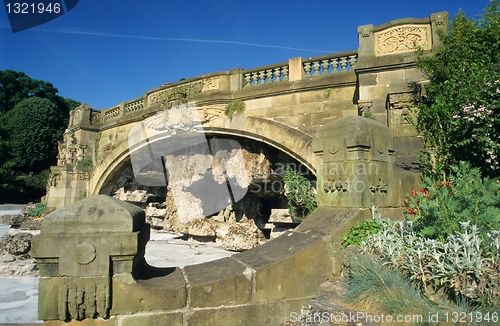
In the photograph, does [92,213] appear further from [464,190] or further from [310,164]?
[310,164]

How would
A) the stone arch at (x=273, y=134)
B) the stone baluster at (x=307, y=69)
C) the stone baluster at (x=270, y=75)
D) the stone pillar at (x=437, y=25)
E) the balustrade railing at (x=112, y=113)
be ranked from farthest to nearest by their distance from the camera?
1. the balustrade railing at (x=112, y=113)
2. the stone baluster at (x=270, y=75)
3. the stone baluster at (x=307, y=69)
4. the stone arch at (x=273, y=134)
5. the stone pillar at (x=437, y=25)

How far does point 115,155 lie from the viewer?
12.2 meters

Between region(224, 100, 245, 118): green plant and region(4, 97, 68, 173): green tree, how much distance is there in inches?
1026

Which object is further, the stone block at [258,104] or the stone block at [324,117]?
the stone block at [258,104]

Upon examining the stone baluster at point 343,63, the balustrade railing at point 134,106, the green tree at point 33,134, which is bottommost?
the stone baluster at point 343,63

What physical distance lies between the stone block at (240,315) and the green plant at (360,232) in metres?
0.96

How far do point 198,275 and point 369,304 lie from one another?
1359 mm

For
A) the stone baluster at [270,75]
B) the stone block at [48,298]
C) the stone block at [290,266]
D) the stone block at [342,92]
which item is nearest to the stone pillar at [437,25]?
the stone block at [342,92]

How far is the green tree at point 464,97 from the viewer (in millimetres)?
4105

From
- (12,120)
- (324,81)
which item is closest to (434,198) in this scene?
(324,81)

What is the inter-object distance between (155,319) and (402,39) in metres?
6.24

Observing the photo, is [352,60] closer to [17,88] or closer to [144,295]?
[144,295]

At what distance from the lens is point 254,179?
8.72 metres

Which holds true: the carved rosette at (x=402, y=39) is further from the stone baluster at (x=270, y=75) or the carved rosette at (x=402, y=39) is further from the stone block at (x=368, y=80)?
the stone baluster at (x=270, y=75)
